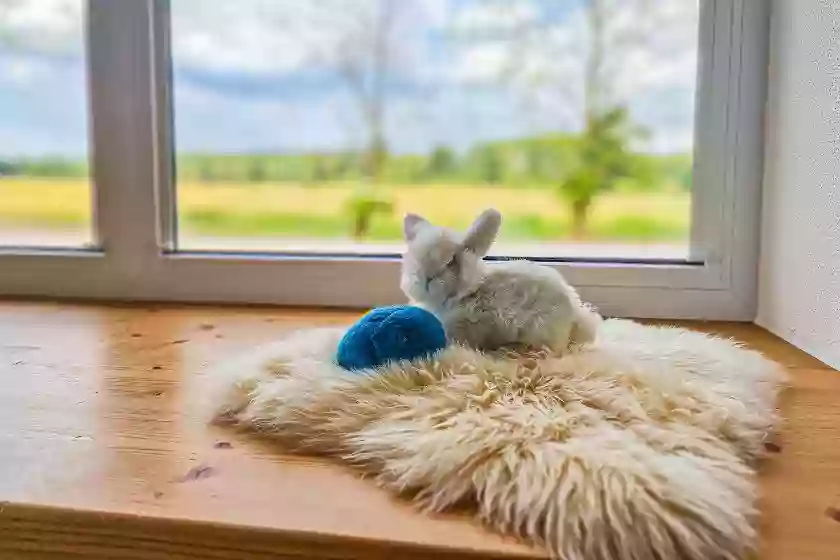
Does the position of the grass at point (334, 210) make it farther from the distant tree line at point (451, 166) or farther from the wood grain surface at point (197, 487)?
the wood grain surface at point (197, 487)

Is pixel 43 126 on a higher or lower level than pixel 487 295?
higher

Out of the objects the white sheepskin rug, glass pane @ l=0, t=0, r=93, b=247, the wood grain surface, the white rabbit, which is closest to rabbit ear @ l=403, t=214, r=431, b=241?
the white rabbit

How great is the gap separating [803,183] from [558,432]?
619 millimetres

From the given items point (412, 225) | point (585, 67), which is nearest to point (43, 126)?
point (412, 225)

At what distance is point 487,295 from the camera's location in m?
0.83

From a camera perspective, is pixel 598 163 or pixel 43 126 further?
pixel 43 126

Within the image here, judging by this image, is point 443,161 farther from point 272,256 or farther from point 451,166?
point 272,256

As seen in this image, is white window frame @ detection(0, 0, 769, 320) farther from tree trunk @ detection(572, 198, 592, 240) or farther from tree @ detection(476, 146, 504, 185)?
tree @ detection(476, 146, 504, 185)

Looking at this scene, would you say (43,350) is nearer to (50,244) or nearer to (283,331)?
(283,331)

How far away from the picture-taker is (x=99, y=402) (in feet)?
2.62

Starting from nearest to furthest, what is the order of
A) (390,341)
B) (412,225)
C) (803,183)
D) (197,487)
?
1. (197,487)
2. (390,341)
3. (412,225)
4. (803,183)

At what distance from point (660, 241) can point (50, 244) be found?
1.06m

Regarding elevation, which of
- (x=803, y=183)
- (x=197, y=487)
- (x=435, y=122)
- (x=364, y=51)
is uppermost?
(x=364, y=51)

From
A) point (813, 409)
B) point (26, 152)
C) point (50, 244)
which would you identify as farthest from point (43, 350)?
point (813, 409)
